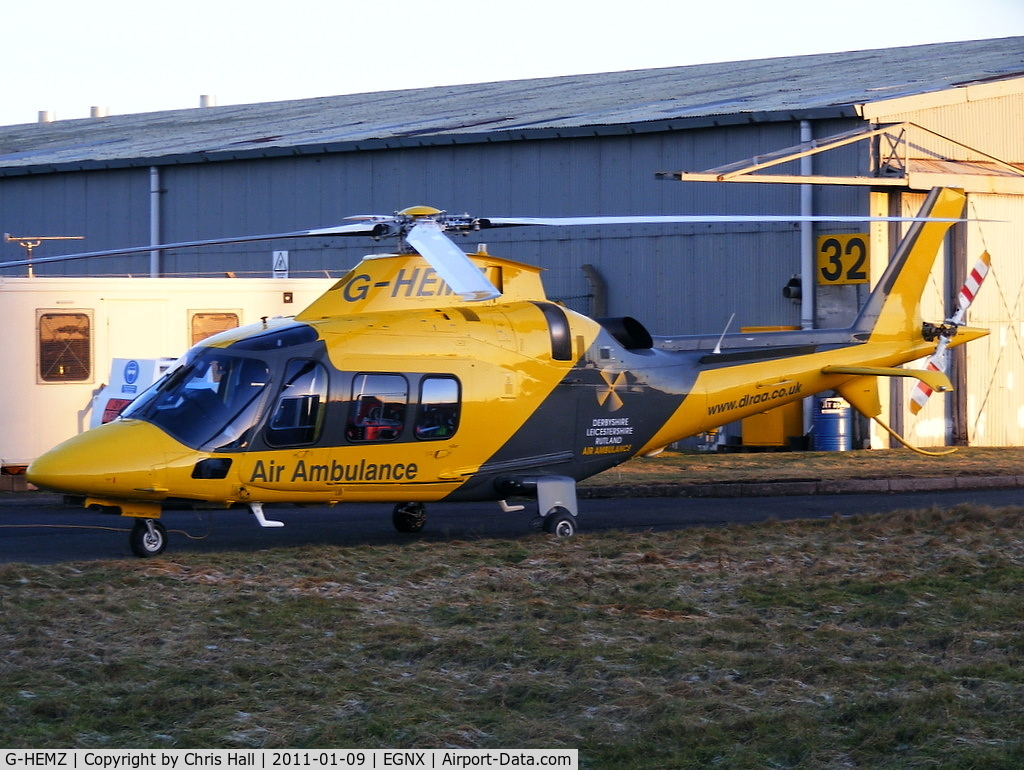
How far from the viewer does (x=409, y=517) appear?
14211mm

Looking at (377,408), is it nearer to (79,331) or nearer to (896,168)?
(79,331)

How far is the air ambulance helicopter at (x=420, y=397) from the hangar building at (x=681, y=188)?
5.39 metres

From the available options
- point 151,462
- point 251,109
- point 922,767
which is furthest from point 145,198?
point 922,767

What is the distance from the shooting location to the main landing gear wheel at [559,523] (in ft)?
44.0

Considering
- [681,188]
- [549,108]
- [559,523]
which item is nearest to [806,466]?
[681,188]

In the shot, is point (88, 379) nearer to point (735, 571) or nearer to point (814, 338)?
point (814, 338)

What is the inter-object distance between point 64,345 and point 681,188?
11221mm

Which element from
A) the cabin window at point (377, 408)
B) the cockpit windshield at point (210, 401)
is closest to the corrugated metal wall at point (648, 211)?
the cabin window at point (377, 408)

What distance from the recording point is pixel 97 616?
355 inches

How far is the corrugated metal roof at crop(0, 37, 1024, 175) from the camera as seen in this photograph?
25.4 metres

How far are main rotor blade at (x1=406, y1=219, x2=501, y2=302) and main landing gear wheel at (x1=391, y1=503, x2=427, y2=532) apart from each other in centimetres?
362

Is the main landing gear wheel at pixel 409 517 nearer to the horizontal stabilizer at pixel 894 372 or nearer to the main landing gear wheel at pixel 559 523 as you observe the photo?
the main landing gear wheel at pixel 559 523

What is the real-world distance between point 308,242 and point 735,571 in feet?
65.3

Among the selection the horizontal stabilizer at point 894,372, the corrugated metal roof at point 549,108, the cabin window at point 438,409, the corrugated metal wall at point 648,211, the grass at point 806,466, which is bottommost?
the grass at point 806,466
